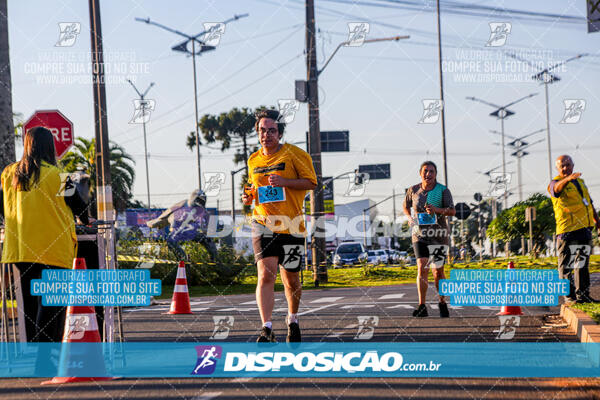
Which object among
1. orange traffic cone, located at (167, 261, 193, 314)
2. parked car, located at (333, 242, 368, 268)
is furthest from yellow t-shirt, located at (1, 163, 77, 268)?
parked car, located at (333, 242, 368, 268)

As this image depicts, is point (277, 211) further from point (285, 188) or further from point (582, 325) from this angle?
point (582, 325)

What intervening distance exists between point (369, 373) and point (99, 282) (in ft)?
7.94

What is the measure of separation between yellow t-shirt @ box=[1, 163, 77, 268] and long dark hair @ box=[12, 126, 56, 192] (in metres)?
0.04

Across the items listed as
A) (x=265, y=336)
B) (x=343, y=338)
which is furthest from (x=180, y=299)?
(x=265, y=336)

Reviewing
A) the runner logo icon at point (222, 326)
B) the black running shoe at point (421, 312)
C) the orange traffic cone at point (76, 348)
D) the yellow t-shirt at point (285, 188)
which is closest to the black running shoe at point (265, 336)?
the yellow t-shirt at point (285, 188)

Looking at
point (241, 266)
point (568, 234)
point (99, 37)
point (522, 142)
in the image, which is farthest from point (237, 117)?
point (568, 234)

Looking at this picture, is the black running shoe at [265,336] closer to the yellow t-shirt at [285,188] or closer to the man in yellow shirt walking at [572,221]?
the yellow t-shirt at [285,188]

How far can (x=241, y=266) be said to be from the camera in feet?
73.0

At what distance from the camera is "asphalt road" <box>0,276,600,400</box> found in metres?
4.65

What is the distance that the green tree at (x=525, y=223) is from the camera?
28.9m

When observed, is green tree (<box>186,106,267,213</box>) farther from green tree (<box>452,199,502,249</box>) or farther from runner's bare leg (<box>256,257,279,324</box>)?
runner's bare leg (<box>256,257,279,324</box>)

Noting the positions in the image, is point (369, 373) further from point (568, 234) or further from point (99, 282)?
point (568, 234)

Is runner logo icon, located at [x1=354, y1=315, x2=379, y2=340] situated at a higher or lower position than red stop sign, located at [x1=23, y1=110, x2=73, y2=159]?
lower

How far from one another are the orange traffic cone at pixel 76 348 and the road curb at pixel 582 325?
142 inches
